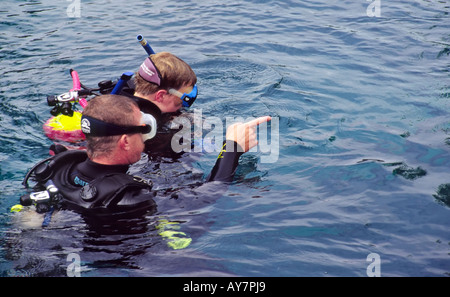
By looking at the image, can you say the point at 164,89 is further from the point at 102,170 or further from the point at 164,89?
the point at 102,170

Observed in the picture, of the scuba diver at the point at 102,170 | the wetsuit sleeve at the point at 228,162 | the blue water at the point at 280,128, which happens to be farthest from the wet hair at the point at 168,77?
the scuba diver at the point at 102,170

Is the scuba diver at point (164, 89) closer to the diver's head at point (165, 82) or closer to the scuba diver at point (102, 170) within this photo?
the diver's head at point (165, 82)

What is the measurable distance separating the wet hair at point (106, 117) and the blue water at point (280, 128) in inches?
23.7

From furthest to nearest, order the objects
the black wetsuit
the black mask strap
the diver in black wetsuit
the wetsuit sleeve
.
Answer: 1. the diver in black wetsuit
2. the wetsuit sleeve
3. the black mask strap
4. the black wetsuit

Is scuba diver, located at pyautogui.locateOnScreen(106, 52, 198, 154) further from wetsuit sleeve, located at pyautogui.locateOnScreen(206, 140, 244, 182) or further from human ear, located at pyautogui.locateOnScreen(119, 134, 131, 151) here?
human ear, located at pyautogui.locateOnScreen(119, 134, 131, 151)

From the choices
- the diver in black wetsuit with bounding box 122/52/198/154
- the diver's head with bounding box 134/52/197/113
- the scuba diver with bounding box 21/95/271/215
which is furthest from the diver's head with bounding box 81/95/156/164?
the diver's head with bounding box 134/52/197/113

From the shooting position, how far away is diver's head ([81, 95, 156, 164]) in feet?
12.1

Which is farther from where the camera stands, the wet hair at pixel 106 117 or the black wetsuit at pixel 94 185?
the wet hair at pixel 106 117

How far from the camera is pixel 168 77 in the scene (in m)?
5.00

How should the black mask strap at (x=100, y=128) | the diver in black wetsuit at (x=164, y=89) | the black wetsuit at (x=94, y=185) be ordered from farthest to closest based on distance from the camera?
the diver in black wetsuit at (x=164, y=89) < the black mask strap at (x=100, y=128) < the black wetsuit at (x=94, y=185)

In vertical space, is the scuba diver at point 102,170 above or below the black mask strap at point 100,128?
below

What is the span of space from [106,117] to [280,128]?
284 cm

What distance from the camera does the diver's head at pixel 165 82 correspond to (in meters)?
5.00
